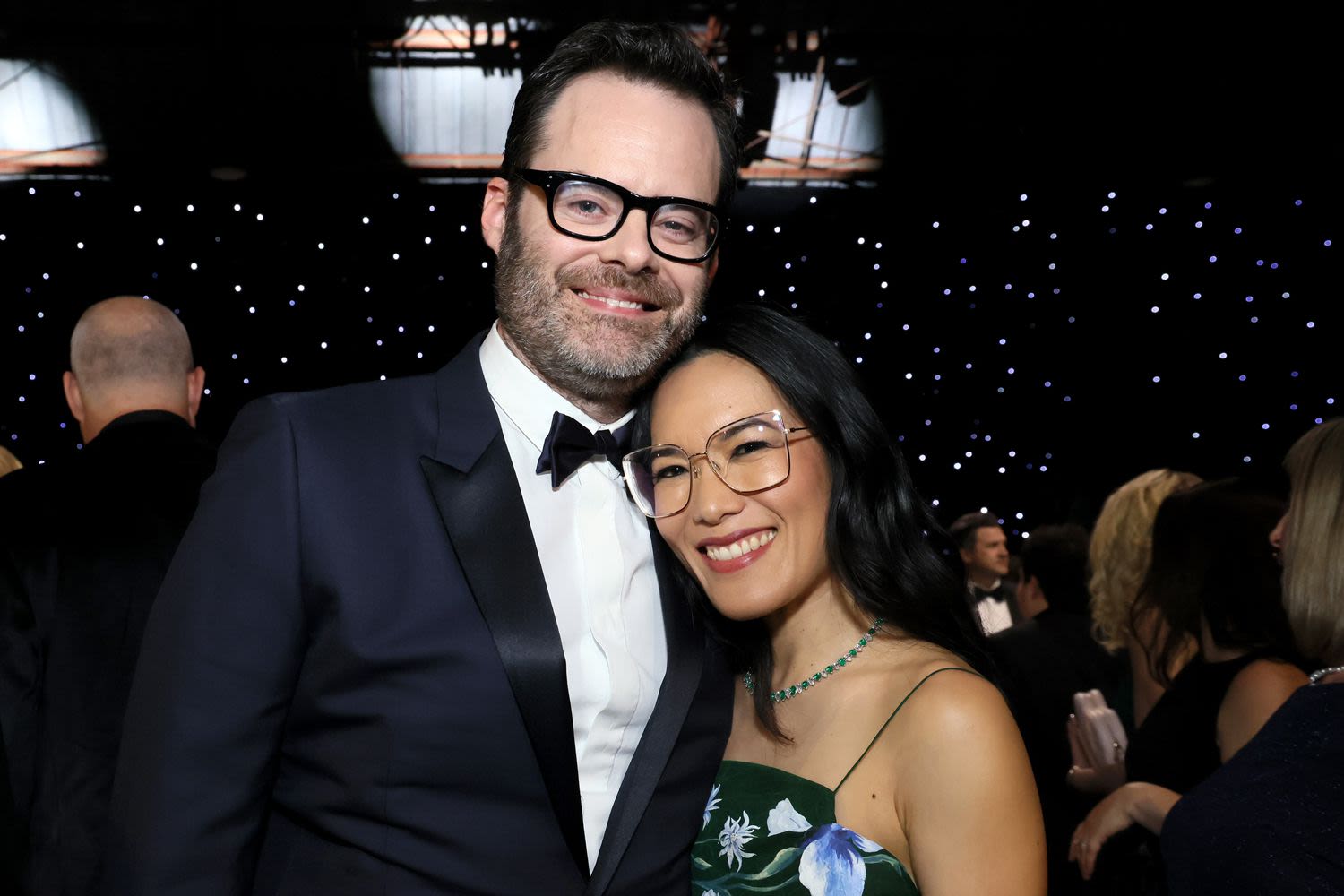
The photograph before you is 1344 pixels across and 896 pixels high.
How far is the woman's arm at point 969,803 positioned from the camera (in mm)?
1469

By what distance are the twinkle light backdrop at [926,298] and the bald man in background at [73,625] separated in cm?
395

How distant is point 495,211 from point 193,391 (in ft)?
4.84

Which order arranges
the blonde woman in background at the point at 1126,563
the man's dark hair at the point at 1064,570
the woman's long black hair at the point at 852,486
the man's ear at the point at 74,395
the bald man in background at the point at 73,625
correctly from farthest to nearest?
1. the man's dark hair at the point at 1064,570
2. the blonde woman in background at the point at 1126,563
3. the man's ear at the point at 74,395
4. the bald man in background at the point at 73,625
5. the woman's long black hair at the point at 852,486

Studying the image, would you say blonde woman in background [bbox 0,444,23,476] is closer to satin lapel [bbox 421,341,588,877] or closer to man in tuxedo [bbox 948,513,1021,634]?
satin lapel [bbox 421,341,588,877]

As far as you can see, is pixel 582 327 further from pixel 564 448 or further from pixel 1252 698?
pixel 1252 698

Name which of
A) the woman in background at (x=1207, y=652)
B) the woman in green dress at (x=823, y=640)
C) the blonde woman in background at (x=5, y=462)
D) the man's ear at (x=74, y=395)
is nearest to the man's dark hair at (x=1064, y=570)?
the woman in background at (x=1207, y=652)

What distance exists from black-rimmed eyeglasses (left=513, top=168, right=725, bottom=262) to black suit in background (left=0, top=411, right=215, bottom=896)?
1312mm

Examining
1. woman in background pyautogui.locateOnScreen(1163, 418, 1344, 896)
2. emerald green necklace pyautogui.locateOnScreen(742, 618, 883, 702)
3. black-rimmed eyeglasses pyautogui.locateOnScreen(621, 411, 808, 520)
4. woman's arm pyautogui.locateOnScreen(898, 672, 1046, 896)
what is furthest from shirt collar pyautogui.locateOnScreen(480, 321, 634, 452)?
woman in background pyautogui.locateOnScreen(1163, 418, 1344, 896)

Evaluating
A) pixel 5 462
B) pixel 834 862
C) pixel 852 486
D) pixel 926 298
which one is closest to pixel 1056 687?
pixel 852 486

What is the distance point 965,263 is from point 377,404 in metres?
5.44

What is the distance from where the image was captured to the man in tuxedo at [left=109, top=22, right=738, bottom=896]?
1306 mm

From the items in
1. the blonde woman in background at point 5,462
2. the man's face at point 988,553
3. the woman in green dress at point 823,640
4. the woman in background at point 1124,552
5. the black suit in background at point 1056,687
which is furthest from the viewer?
the man's face at point 988,553

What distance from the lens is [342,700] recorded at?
133cm

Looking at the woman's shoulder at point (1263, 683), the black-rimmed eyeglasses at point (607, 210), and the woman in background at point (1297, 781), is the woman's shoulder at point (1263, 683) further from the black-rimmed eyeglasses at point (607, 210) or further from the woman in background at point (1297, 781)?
the black-rimmed eyeglasses at point (607, 210)
